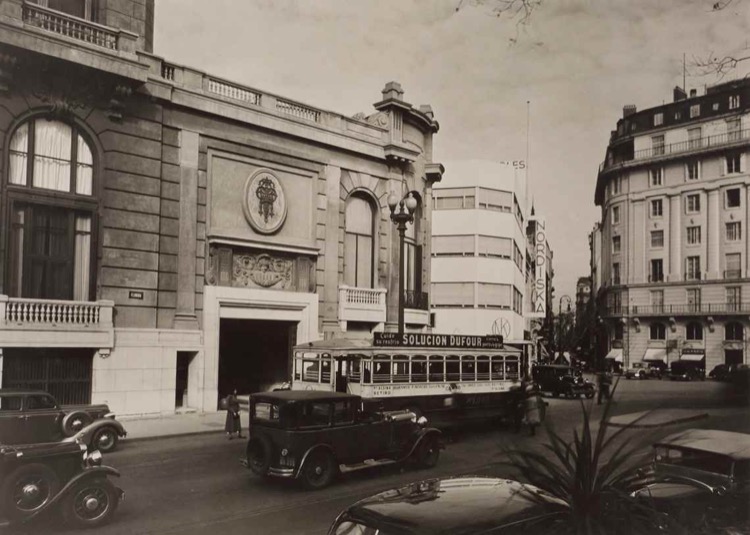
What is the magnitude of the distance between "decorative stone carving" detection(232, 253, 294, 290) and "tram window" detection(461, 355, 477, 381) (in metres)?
7.68

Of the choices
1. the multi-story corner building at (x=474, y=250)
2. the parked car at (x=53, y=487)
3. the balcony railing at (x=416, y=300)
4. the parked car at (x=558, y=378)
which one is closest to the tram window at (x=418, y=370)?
the parked car at (x=53, y=487)

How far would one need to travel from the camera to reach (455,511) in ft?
15.8

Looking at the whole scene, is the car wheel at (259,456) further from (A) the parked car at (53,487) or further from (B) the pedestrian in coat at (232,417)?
(B) the pedestrian in coat at (232,417)

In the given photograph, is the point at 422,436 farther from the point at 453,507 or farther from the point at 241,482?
the point at 453,507

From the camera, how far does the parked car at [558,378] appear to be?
2967 centimetres

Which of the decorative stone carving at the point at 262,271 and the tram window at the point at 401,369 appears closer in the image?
the tram window at the point at 401,369

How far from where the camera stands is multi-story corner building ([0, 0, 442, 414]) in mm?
14438

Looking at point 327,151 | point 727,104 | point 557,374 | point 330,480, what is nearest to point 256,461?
point 330,480

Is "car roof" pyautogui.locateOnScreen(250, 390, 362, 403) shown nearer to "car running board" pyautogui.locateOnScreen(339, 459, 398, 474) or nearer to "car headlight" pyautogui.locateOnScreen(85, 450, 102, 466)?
"car running board" pyautogui.locateOnScreen(339, 459, 398, 474)

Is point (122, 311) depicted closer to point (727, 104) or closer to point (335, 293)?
point (335, 293)

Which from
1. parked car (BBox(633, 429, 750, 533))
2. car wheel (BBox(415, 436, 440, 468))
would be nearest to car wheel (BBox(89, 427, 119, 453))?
car wheel (BBox(415, 436, 440, 468))

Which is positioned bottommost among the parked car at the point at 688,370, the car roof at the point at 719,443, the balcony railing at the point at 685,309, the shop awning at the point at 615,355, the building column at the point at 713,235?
the car roof at the point at 719,443

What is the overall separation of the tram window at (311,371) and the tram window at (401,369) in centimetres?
191

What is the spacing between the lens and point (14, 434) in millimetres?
10633
